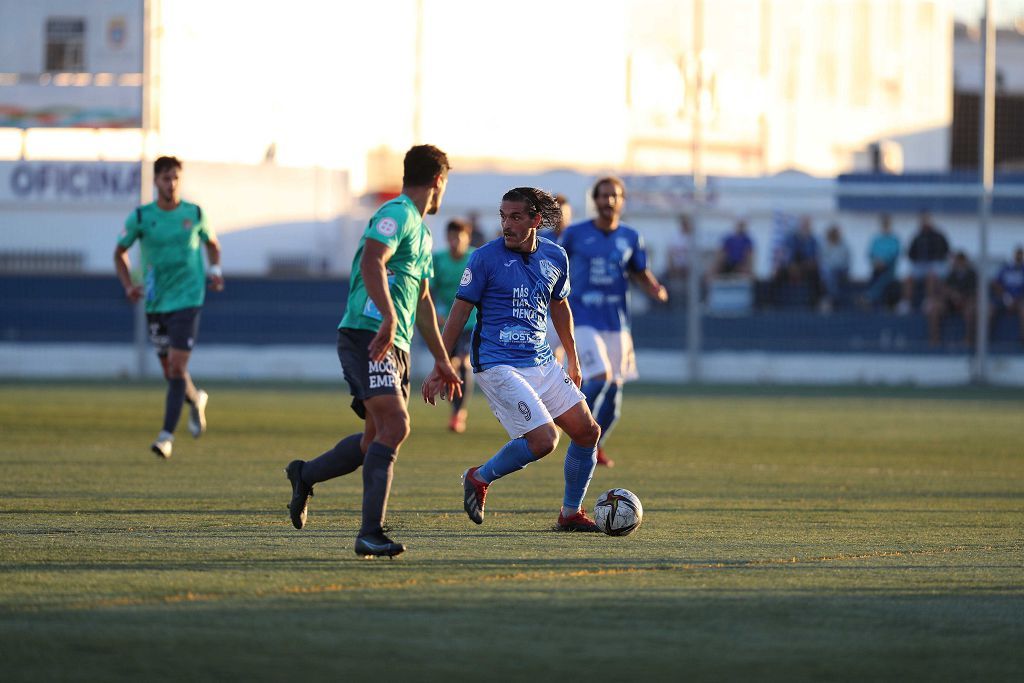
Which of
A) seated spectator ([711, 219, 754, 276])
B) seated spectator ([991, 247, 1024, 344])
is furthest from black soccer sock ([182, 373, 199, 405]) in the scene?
seated spectator ([991, 247, 1024, 344])

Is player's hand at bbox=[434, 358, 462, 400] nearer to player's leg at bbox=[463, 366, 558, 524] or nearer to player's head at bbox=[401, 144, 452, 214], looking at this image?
player's leg at bbox=[463, 366, 558, 524]

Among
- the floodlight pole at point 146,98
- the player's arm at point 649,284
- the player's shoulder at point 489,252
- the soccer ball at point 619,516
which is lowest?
the soccer ball at point 619,516

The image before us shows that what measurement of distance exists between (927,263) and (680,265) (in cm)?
384

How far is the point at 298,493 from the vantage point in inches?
326

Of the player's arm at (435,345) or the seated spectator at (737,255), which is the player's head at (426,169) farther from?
the seated spectator at (737,255)

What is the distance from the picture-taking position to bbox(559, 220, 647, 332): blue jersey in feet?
41.2

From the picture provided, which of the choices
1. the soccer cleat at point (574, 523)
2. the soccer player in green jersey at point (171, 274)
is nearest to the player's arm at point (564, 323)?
the soccer cleat at point (574, 523)

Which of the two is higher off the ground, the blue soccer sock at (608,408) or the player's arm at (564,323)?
the player's arm at (564,323)

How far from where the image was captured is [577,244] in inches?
496

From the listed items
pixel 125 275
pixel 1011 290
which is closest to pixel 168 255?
pixel 125 275

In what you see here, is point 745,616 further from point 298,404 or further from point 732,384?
point 732,384

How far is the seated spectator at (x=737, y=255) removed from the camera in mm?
26000

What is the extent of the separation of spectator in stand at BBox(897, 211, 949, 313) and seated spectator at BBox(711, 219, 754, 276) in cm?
273

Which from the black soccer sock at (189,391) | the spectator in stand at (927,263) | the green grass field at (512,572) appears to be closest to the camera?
the green grass field at (512,572)
